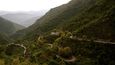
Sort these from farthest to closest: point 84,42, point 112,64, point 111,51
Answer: point 84,42 < point 111,51 < point 112,64

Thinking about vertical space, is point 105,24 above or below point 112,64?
above

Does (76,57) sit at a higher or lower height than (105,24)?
lower

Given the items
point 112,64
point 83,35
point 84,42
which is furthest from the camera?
point 83,35

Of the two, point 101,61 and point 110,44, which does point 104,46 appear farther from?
point 101,61

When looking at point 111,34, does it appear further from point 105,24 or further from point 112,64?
point 112,64

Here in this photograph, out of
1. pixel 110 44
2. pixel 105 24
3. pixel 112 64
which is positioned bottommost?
pixel 112 64

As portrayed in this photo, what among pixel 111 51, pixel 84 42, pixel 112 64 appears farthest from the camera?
→ pixel 84 42

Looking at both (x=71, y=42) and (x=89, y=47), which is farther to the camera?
(x=71, y=42)

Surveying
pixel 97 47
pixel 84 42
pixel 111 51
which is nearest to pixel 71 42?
pixel 84 42

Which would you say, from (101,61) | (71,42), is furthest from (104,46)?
(71,42)
